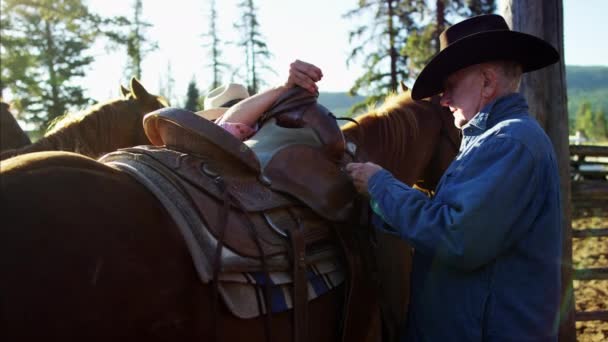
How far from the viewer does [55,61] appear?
18141 millimetres

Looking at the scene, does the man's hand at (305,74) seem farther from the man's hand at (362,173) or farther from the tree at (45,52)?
the tree at (45,52)

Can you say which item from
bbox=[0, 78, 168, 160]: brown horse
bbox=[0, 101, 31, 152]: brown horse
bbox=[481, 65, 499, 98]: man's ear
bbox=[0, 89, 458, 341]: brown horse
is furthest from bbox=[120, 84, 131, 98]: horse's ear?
bbox=[481, 65, 499, 98]: man's ear

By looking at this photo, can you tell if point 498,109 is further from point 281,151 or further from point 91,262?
point 91,262

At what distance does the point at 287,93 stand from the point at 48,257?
1327 mm

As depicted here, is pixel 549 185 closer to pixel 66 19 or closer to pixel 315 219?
pixel 315 219

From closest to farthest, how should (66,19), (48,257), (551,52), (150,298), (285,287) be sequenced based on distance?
(48,257), (150,298), (285,287), (551,52), (66,19)

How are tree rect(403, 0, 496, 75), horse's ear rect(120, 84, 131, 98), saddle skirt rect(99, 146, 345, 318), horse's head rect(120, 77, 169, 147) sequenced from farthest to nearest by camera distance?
tree rect(403, 0, 496, 75) → horse's ear rect(120, 84, 131, 98) → horse's head rect(120, 77, 169, 147) → saddle skirt rect(99, 146, 345, 318)

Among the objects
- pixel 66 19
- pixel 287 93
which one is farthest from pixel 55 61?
pixel 287 93

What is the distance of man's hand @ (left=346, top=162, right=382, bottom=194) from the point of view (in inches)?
71.3

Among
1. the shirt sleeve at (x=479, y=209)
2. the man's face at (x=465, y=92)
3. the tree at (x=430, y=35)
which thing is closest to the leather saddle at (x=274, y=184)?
the shirt sleeve at (x=479, y=209)

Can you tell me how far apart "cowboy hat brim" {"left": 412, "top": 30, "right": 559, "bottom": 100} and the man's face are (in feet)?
0.12

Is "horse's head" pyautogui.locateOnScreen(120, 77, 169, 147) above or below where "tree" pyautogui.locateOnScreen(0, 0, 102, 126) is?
below

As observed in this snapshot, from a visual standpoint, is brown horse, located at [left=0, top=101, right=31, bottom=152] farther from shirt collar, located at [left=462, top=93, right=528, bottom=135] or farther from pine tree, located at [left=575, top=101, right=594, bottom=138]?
pine tree, located at [left=575, top=101, right=594, bottom=138]

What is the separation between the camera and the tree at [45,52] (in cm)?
1402
